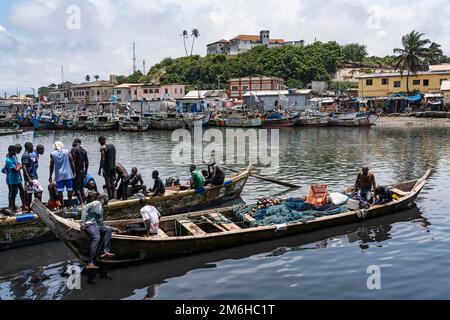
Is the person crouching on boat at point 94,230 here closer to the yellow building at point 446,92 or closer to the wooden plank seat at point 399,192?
the wooden plank seat at point 399,192

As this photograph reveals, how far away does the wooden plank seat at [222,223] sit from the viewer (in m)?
11.5

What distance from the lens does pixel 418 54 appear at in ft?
191

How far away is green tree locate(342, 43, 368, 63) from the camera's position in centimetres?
9412

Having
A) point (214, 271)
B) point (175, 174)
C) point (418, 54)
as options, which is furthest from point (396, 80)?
point (214, 271)

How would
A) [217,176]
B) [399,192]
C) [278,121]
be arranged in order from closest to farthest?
[399,192]
[217,176]
[278,121]

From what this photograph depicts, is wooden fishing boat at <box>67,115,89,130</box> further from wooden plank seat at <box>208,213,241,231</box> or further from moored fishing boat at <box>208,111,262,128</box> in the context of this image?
wooden plank seat at <box>208,213,241,231</box>

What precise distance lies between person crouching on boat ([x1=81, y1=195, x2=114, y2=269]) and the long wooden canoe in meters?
2.55

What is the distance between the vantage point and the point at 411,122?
51.1 meters

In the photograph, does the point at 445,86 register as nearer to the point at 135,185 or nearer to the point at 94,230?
the point at 135,185

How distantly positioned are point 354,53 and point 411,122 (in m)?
48.8
